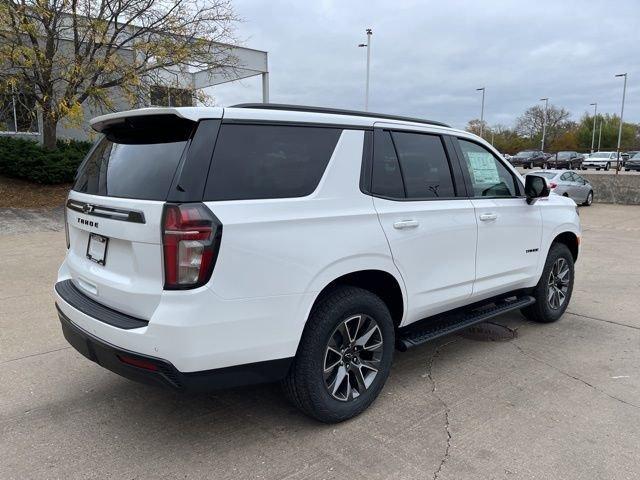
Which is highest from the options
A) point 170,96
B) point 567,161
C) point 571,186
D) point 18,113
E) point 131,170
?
point 170,96

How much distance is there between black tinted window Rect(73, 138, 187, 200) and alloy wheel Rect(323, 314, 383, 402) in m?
1.32

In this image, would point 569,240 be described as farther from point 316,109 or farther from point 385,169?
point 316,109

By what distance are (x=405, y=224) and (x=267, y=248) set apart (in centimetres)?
111

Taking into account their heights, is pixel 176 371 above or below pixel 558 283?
above

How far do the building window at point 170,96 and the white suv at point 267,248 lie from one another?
42.8 feet

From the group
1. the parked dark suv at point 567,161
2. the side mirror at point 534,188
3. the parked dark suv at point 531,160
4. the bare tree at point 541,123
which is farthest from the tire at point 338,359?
the bare tree at point 541,123

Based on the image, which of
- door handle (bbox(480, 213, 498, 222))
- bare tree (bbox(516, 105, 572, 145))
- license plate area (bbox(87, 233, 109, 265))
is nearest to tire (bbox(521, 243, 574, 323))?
door handle (bbox(480, 213, 498, 222))

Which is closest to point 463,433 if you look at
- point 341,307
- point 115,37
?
point 341,307

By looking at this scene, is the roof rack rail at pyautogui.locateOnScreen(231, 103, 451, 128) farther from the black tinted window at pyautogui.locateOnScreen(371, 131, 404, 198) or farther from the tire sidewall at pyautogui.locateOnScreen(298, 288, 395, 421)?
the tire sidewall at pyautogui.locateOnScreen(298, 288, 395, 421)

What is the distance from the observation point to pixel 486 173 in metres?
4.41

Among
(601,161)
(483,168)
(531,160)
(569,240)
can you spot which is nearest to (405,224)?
(483,168)

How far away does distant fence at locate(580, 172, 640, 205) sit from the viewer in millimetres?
20828

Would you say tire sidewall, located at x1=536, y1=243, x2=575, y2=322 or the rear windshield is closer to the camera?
the rear windshield

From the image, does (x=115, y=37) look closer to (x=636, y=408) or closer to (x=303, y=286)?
(x=303, y=286)
